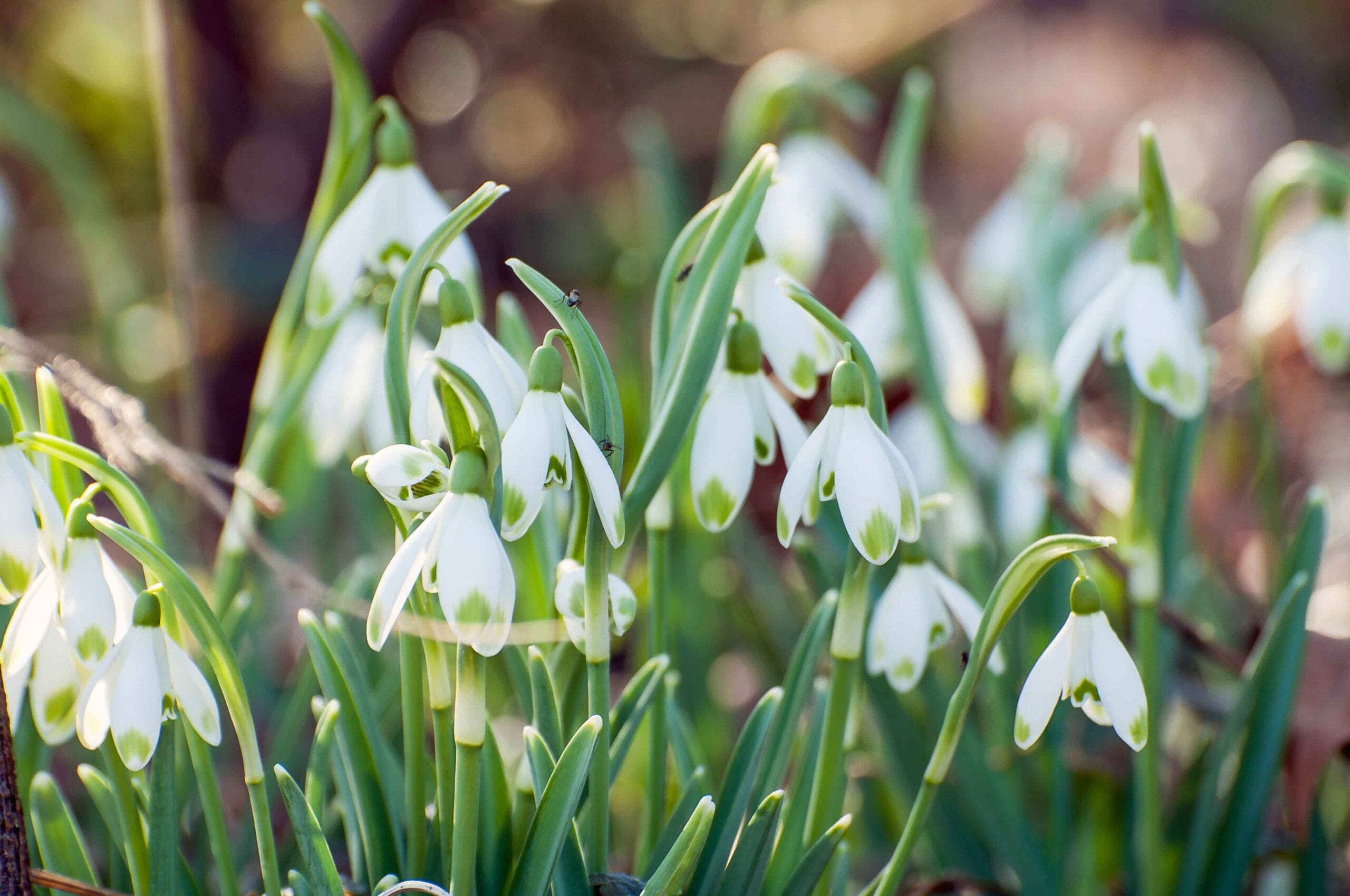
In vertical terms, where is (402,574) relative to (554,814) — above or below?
above

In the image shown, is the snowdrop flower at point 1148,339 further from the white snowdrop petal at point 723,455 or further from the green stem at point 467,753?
the green stem at point 467,753

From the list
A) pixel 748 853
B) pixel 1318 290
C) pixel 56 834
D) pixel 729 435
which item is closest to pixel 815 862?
pixel 748 853

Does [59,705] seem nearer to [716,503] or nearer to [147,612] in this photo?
[147,612]

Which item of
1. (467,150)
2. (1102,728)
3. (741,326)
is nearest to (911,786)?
(1102,728)

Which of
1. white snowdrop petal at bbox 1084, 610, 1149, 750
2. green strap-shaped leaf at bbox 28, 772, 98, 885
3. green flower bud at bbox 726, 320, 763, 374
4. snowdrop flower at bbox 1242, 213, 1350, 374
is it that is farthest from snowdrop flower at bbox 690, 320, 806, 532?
snowdrop flower at bbox 1242, 213, 1350, 374

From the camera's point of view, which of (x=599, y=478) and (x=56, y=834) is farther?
(x=56, y=834)

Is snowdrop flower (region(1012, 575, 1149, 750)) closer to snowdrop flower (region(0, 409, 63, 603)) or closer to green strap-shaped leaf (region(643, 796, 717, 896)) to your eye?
green strap-shaped leaf (region(643, 796, 717, 896))

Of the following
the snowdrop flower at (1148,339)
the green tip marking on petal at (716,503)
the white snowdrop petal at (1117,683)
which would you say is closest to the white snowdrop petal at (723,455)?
the green tip marking on petal at (716,503)
